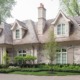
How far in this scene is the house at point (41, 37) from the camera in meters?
27.2

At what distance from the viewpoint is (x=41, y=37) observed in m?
29.7

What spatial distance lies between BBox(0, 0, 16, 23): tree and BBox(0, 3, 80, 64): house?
539 inches

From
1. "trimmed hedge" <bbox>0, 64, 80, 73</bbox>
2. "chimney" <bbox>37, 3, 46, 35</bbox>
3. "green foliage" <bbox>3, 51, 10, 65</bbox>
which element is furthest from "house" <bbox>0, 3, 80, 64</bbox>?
"trimmed hedge" <bbox>0, 64, 80, 73</bbox>

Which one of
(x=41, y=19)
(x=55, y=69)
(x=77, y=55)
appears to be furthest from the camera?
(x=41, y=19)

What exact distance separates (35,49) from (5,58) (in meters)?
3.91

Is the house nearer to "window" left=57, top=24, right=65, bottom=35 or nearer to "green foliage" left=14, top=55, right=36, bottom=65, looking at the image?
"window" left=57, top=24, right=65, bottom=35

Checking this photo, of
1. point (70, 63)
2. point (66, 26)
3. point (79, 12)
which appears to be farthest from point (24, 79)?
point (79, 12)

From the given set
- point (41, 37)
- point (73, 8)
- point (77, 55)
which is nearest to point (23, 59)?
point (41, 37)

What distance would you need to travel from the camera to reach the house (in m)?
27.2

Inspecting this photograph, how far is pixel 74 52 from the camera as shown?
27.0 meters

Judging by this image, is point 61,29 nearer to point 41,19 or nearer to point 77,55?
point 41,19

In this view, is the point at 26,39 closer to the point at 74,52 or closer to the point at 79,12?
the point at 74,52

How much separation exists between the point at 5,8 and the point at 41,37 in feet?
66.2

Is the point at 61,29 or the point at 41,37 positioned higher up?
the point at 61,29
